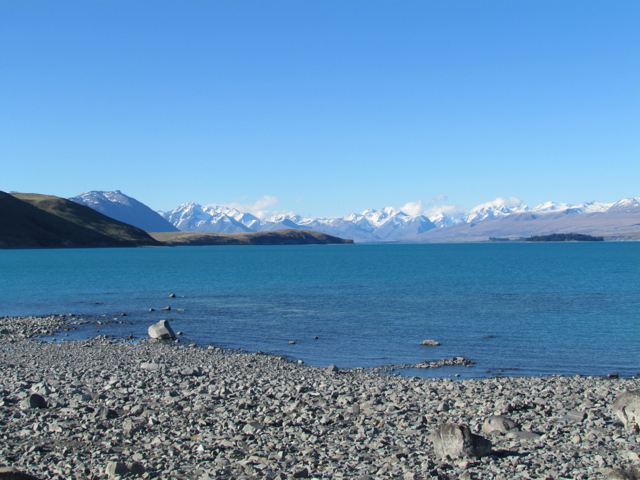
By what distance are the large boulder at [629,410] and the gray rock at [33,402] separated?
18.8 meters

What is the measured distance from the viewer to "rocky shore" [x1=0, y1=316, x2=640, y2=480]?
12820mm

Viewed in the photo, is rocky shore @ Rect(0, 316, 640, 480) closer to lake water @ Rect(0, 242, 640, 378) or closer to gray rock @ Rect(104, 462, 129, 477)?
gray rock @ Rect(104, 462, 129, 477)

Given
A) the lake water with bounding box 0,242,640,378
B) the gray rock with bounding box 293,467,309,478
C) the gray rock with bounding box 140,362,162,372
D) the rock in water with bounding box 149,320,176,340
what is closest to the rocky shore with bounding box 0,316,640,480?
the gray rock with bounding box 293,467,309,478

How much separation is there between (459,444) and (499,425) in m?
3.19

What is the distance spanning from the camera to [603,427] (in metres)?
15.5

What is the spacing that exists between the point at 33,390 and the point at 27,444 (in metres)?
6.62

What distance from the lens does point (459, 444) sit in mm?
13273

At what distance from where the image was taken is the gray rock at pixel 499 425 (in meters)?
15.7

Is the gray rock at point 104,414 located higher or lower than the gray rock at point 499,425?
→ higher

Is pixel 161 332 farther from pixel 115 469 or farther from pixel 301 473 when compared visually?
pixel 301 473

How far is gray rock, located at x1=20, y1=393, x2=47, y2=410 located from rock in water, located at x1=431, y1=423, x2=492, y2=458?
44.5 feet

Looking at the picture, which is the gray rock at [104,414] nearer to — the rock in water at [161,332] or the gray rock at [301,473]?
the gray rock at [301,473]

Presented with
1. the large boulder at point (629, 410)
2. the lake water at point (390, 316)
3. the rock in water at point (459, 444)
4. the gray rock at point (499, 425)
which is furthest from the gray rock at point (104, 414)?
the large boulder at point (629, 410)

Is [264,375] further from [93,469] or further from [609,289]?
[609,289]
